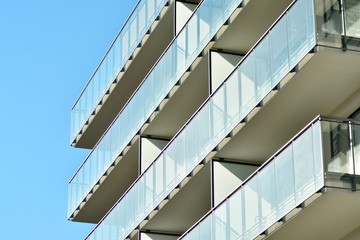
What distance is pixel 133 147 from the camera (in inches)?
1377

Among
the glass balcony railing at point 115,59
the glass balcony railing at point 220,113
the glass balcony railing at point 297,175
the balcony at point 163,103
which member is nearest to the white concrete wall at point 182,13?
the glass balcony railing at point 115,59

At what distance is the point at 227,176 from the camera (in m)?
27.5

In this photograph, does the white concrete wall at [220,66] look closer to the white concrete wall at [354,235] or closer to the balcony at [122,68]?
the balcony at [122,68]

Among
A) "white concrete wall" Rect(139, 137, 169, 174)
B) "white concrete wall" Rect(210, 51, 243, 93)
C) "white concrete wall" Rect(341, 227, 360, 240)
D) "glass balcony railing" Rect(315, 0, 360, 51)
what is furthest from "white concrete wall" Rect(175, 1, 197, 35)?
"white concrete wall" Rect(341, 227, 360, 240)

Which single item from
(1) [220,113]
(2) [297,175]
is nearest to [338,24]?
(2) [297,175]

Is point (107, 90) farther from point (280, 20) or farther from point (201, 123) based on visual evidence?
point (280, 20)

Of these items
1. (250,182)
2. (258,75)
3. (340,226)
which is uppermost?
(258,75)

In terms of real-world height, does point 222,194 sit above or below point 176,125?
below

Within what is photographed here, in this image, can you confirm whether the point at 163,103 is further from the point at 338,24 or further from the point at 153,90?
the point at 338,24

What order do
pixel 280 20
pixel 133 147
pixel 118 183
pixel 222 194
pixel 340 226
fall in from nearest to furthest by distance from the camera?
1. pixel 340 226
2. pixel 280 20
3. pixel 222 194
4. pixel 133 147
5. pixel 118 183

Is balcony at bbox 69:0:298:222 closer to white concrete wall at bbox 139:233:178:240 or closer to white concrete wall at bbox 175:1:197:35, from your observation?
white concrete wall at bbox 175:1:197:35

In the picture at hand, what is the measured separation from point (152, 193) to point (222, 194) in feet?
14.7

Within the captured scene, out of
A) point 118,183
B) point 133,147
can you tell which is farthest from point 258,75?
point 118,183

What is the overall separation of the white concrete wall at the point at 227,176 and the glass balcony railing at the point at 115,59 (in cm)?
757
